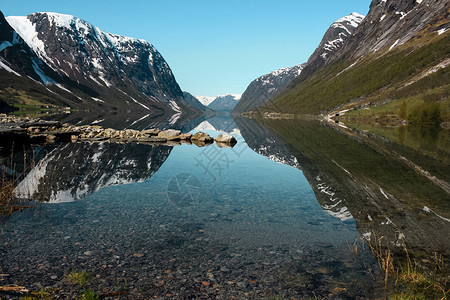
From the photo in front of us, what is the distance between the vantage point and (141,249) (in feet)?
38.7

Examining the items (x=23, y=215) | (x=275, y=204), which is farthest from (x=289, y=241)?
(x=23, y=215)

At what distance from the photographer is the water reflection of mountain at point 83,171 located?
19766 millimetres

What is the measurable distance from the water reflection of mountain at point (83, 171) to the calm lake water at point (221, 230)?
18 centimetres

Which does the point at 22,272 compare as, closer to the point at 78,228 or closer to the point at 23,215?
the point at 78,228

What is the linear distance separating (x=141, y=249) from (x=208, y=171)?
16.9m

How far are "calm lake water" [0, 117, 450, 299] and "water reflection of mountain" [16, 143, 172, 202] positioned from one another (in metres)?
0.18

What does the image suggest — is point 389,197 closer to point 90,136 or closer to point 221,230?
point 221,230

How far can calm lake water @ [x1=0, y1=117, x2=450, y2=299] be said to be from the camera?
31.3 ft

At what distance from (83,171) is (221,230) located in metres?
17.7

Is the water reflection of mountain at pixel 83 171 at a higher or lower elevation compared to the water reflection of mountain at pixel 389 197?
higher

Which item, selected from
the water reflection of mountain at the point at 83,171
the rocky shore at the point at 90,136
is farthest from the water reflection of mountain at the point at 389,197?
the rocky shore at the point at 90,136

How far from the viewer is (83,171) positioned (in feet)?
87.5

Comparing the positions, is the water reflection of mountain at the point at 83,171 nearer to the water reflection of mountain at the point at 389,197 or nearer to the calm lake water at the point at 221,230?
the calm lake water at the point at 221,230

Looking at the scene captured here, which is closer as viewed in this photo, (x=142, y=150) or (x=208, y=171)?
(x=208, y=171)
